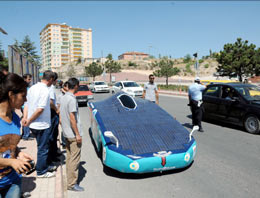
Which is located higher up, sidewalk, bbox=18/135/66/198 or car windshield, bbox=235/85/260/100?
car windshield, bbox=235/85/260/100

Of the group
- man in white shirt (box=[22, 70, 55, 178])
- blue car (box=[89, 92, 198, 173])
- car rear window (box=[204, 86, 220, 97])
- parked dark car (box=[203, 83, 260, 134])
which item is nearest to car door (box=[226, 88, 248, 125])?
parked dark car (box=[203, 83, 260, 134])

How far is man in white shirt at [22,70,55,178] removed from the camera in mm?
3887

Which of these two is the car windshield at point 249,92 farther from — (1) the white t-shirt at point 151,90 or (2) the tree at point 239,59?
(2) the tree at point 239,59

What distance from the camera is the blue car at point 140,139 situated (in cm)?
387

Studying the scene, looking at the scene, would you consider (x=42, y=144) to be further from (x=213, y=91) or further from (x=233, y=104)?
(x=213, y=91)

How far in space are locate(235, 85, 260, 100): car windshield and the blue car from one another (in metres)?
4.02

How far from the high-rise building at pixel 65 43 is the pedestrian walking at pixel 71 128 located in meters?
121

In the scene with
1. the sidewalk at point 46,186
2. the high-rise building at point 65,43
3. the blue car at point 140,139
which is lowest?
the sidewalk at point 46,186

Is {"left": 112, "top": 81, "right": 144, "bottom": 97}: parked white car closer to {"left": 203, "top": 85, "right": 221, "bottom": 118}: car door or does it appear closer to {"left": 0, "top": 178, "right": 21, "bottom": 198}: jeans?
{"left": 203, "top": 85, "right": 221, "bottom": 118}: car door

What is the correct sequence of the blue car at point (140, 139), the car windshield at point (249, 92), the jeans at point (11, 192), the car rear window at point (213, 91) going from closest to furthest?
the jeans at point (11, 192)
the blue car at point (140, 139)
the car windshield at point (249, 92)
the car rear window at point (213, 91)

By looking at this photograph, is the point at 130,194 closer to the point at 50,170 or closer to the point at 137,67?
the point at 50,170

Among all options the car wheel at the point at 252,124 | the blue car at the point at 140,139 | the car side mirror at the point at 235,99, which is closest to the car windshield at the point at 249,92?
the car side mirror at the point at 235,99

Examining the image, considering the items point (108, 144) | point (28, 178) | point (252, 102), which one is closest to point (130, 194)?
point (108, 144)

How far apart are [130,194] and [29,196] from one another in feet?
5.23
